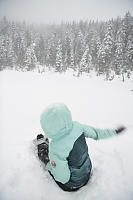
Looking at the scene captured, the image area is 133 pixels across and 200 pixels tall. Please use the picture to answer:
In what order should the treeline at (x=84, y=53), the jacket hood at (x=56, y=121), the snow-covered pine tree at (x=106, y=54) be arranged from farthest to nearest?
1. the snow-covered pine tree at (x=106, y=54)
2. the treeline at (x=84, y=53)
3. the jacket hood at (x=56, y=121)

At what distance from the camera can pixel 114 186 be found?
5.34 feet

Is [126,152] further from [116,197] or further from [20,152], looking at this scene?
[20,152]

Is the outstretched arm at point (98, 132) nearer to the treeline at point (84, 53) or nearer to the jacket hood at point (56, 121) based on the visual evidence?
the jacket hood at point (56, 121)

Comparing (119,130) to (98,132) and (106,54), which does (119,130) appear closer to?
(98,132)

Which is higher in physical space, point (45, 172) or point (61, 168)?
point (61, 168)

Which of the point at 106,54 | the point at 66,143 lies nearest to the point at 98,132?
the point at 66,143

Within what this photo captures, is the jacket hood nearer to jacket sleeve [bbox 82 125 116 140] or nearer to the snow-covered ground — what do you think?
jacket sleeve [bbox 82 125 116 140]

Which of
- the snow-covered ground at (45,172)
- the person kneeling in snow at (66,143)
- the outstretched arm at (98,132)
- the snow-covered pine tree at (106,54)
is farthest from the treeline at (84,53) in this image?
the person kneeling in snow at (66,143)

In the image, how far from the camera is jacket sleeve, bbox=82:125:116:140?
152 centimetres

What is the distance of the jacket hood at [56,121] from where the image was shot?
121 cm

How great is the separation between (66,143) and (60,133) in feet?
0.48

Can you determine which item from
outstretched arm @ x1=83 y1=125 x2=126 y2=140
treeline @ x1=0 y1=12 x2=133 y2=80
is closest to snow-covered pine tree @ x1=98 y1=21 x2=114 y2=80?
treeline @ x1=0 y1=12 x2=133 y2=80

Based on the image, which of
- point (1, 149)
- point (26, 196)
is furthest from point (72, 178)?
point (1, 149)

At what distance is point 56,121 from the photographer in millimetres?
1204
